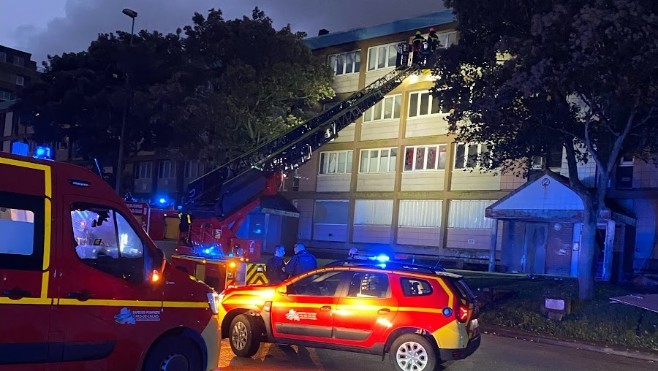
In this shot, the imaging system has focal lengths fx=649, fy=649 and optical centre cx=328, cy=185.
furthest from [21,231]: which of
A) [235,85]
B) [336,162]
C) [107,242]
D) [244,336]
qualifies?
[336,162]

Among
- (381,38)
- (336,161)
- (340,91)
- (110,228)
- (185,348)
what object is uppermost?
(381,38)

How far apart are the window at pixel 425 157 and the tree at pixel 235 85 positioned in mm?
6540

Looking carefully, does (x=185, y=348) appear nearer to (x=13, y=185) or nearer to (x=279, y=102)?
(x=13, y=185)

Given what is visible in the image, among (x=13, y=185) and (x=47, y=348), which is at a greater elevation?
(x=13, y=185)

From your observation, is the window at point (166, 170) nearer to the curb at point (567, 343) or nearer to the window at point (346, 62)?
the window at point (346, 62)

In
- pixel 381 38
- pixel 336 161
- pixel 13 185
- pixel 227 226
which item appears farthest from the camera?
pixel 336 161

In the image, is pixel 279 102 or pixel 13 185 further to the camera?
pixel 279 102

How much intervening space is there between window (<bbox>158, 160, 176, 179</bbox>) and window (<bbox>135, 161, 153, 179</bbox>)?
1.19 metres

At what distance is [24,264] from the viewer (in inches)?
210

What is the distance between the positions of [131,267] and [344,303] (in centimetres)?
354

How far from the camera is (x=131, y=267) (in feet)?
20.2

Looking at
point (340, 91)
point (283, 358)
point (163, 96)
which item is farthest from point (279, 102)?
point (283, 358)

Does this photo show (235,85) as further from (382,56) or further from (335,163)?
(335,163)

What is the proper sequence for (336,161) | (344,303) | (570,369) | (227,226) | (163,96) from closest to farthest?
(344,303)
(570,369)
(227,226)
(163,96)
(336,161)
